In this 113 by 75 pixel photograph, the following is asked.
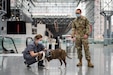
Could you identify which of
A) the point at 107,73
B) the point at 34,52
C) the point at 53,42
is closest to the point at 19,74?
the point at 34,52

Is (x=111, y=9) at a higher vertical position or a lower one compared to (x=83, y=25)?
higher

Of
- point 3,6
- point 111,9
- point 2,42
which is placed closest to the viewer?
point 2,42

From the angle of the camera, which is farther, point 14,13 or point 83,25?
point 14,13

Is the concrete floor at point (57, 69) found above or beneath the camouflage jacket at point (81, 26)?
beneath

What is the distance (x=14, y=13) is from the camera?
44750 mm

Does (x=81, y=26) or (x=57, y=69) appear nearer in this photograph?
(x=57, y=69)

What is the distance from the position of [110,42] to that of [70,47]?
18.0 m

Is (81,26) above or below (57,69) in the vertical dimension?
above

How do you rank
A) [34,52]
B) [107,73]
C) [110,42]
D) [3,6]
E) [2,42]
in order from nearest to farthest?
[107,73] < [34,52] < [2,42] < [3,6] < [110,42]

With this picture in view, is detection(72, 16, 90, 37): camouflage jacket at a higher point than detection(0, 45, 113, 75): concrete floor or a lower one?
higher

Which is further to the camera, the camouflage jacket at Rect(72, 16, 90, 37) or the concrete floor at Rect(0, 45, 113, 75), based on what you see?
the camouflage jacket at Rect(72, 16, 90, 37)

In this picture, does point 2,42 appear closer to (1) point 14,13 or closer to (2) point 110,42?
(2) point 110,42

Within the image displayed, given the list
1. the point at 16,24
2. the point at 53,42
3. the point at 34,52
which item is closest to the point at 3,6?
the point at 16,24

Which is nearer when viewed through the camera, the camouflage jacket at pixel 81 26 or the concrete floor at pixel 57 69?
the concrete floor at pixel 57 69
